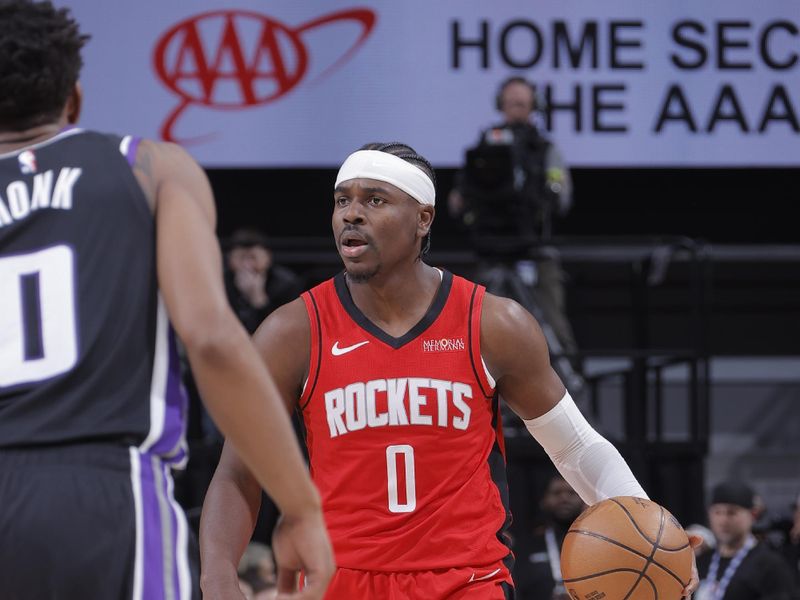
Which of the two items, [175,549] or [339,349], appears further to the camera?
[339,349]

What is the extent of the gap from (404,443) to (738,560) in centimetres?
492

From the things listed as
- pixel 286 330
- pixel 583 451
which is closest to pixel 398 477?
pixel 286 330

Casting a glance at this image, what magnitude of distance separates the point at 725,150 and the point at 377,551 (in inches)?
287

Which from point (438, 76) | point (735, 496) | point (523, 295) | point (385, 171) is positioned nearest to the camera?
point (385, 171)

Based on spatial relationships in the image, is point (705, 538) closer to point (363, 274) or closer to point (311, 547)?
point (363, 274)

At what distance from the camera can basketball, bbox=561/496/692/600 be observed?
407 centimetres

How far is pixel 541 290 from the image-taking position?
8.81 m


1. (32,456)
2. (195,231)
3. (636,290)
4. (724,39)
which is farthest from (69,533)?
(724,39)

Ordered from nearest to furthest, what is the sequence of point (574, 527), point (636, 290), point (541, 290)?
point (574, 527) < point (541, 290) < point (636, 290)

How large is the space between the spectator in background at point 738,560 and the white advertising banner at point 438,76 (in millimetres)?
2919

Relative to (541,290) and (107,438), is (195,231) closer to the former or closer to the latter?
(107,438)

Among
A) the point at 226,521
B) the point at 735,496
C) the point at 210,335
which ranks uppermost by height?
the point at 210,335

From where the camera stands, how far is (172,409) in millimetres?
2514

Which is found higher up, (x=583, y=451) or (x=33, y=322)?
(x=33, y=322)
